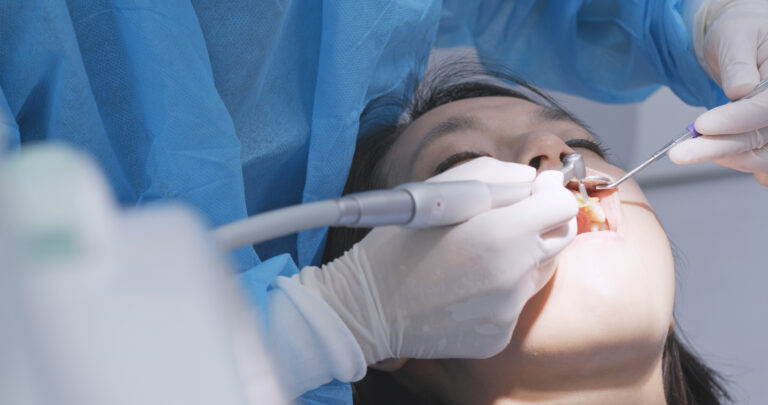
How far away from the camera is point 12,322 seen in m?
0.30

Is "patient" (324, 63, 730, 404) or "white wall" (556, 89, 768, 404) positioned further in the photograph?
"white wall" (556, 89, 768, 404)

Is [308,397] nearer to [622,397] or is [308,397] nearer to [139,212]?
[622,397]

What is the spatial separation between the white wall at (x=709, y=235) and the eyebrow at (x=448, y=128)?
3.51ft

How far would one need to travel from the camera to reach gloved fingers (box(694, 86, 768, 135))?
115cm

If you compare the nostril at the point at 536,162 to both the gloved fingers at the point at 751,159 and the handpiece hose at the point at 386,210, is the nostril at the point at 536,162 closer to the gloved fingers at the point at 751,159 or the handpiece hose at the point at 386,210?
the handpiece hose at the point at 386,210

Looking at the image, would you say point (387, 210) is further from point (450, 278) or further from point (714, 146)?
point (714, 146)

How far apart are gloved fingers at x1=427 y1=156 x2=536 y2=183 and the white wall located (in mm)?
1276

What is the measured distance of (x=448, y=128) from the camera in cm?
122

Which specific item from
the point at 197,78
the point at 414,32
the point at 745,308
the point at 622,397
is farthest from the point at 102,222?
the point at 745,308

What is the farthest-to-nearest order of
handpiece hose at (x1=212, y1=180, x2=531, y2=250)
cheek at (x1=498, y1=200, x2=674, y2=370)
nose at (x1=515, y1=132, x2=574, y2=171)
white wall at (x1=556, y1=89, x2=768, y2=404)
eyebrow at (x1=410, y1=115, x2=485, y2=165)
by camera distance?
1. white wall at (x1=556, y1=89, x2=768, y2=404)
2. eyebrow at (x1=410, y1=115, x2=485, y2=165)
3. nose at (x1=515, y1=132, x2=574, y2=171)
4. cheek at (x1=498, y1=200, x2=674, y2=370)
5. handpiece hose at (x1=212, y1=180, x2=531, y2=250)

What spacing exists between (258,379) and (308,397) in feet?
2.43

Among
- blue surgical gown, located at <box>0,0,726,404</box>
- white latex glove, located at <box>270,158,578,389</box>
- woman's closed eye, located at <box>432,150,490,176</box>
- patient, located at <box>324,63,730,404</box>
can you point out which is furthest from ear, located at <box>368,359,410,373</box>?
woman's closed eye, located at <box>432,150,490,176</box>

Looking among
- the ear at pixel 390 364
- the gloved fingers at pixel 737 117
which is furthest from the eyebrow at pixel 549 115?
the ear at pixel 390 364

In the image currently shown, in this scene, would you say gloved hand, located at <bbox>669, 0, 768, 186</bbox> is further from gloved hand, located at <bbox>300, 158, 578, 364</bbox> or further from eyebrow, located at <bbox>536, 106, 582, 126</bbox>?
gloved hand, located at <bbox>300, 158, 578, 364</bbox>
